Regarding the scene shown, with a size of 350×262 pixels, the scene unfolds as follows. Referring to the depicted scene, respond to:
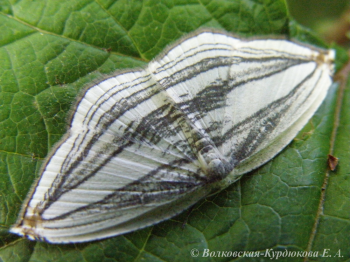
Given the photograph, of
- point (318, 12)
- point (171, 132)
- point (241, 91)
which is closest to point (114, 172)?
point (171, 132)

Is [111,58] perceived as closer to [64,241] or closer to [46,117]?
[46,117]

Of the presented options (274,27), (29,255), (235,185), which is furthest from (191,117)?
(29,255)

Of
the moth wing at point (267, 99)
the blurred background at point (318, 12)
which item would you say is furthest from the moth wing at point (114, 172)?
the blurred background at point (318, 12)

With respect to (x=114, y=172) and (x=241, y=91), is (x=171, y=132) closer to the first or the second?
(x=114, y=172)

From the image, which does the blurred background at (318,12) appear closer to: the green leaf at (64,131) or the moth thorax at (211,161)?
the green leaf at (64,131)

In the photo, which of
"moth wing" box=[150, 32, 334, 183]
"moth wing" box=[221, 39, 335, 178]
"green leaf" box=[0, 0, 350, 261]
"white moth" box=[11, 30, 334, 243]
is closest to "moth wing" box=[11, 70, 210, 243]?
"white moth" box=[11, 30, 334, 243]

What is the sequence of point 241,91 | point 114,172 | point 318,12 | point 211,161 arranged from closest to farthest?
1. point 114,172
2. point 211,161
3. point 241,91
4. point 318,12

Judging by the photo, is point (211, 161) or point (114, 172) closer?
point (114, 172)
